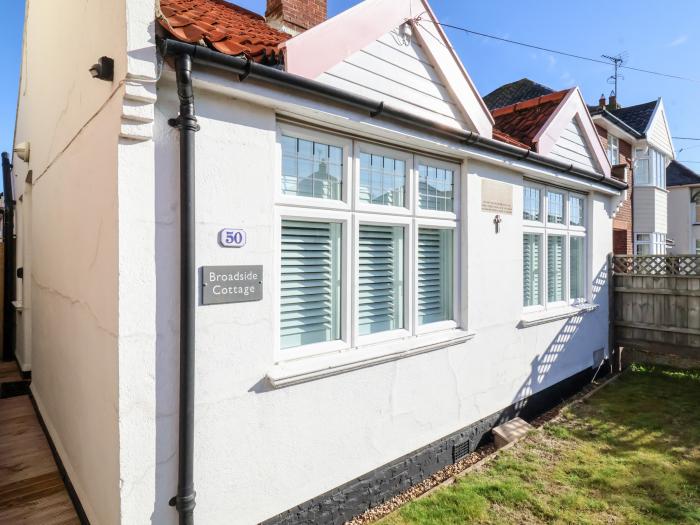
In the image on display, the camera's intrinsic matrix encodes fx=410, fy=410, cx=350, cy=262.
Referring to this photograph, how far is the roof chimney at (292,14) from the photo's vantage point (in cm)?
529

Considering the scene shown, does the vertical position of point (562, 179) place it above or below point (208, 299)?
above

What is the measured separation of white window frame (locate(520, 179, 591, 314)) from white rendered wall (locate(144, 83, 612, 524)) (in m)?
2.89

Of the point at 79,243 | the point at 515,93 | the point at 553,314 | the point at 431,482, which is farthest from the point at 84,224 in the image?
the point at 515,93

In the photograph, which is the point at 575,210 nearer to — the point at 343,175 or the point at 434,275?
the point at 434,275

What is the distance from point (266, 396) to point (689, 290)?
28.2 feet

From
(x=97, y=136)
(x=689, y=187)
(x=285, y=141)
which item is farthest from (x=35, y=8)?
(x=689, y=187)

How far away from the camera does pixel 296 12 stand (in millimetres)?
5426

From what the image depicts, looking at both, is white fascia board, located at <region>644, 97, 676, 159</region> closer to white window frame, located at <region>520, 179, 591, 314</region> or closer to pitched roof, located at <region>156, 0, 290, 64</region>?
white window frame, located at <region>520, 179, 591, 314</region>

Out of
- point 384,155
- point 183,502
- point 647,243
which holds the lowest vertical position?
point 183,502

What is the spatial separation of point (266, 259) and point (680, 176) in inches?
1198

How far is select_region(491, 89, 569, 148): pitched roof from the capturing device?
6.33 meters

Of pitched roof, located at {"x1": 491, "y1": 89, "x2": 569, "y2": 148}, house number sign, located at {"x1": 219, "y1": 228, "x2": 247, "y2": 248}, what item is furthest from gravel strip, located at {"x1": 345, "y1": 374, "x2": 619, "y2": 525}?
pitched roof, located at {"x1": 491, "y1": 89, "x2": 569, "y2": 148}

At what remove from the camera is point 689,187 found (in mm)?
24172

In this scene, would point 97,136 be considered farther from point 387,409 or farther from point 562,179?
point 562,179
